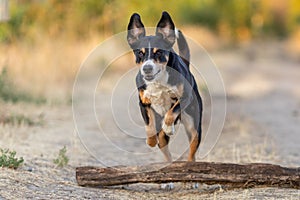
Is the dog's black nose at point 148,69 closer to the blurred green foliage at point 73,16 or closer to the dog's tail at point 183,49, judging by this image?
the dog's tail at point 183,49

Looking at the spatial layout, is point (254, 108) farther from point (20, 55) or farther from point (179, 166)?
point (179, 166)

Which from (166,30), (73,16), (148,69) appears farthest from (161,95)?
(73,16)

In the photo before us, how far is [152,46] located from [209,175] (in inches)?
53.8

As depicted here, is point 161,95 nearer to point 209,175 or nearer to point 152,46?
point 152,46

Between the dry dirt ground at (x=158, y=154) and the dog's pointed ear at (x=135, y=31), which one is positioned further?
the dog's pointed ear at (x=135, y=31)

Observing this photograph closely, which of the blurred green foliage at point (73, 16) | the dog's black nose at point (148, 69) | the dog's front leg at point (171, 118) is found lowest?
the dog's front leg at point (171, 118)

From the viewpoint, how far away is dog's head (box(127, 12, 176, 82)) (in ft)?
22.1

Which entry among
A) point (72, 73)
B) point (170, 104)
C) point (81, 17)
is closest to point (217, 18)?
point (81, 17)

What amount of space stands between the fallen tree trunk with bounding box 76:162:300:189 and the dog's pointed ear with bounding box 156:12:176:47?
1300mm

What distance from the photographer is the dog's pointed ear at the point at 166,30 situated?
23.1 ft

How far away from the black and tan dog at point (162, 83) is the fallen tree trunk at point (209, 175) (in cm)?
73

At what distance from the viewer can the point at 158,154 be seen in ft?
30.5

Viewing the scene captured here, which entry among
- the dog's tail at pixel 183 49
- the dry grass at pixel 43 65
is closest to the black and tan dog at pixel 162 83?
the dog's tail at pixel 183 49

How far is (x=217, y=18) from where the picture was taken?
3528cm
